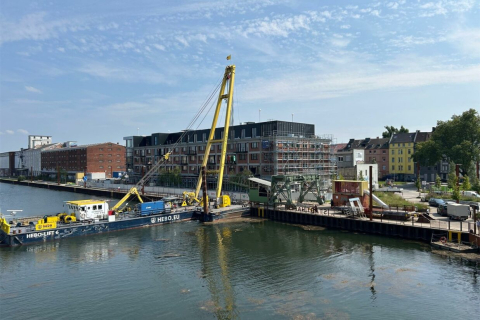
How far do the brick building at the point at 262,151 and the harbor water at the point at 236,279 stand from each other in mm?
30577

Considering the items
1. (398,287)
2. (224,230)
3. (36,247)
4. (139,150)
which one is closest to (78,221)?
(36,247)

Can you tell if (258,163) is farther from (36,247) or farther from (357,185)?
(36,247)

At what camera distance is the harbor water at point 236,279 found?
20656mm

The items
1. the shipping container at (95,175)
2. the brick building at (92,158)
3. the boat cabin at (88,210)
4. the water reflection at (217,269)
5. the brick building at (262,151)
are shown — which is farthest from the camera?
the brick building at (92,158)

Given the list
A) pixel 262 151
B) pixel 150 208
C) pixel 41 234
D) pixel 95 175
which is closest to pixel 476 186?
pixel 262 151

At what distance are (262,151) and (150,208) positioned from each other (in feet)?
92.1

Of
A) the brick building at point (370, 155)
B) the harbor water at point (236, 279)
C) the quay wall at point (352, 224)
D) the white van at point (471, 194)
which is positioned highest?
the brick building at point (370, 155)

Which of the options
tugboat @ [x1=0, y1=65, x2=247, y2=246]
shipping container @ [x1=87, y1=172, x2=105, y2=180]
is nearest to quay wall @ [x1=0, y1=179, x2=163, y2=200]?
shipping container @ [x1=87, y1=172, x2=105, y2=180]

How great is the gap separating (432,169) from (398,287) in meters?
79.6

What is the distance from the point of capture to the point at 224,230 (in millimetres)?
42688

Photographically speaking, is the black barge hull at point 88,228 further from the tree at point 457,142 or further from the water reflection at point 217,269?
the tree at point 457,142

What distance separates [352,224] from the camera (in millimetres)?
41156

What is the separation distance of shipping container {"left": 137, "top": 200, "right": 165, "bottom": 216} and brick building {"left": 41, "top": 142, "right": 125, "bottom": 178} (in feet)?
281

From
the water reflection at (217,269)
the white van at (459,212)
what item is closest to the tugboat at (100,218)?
the water reflection at (217,269)
